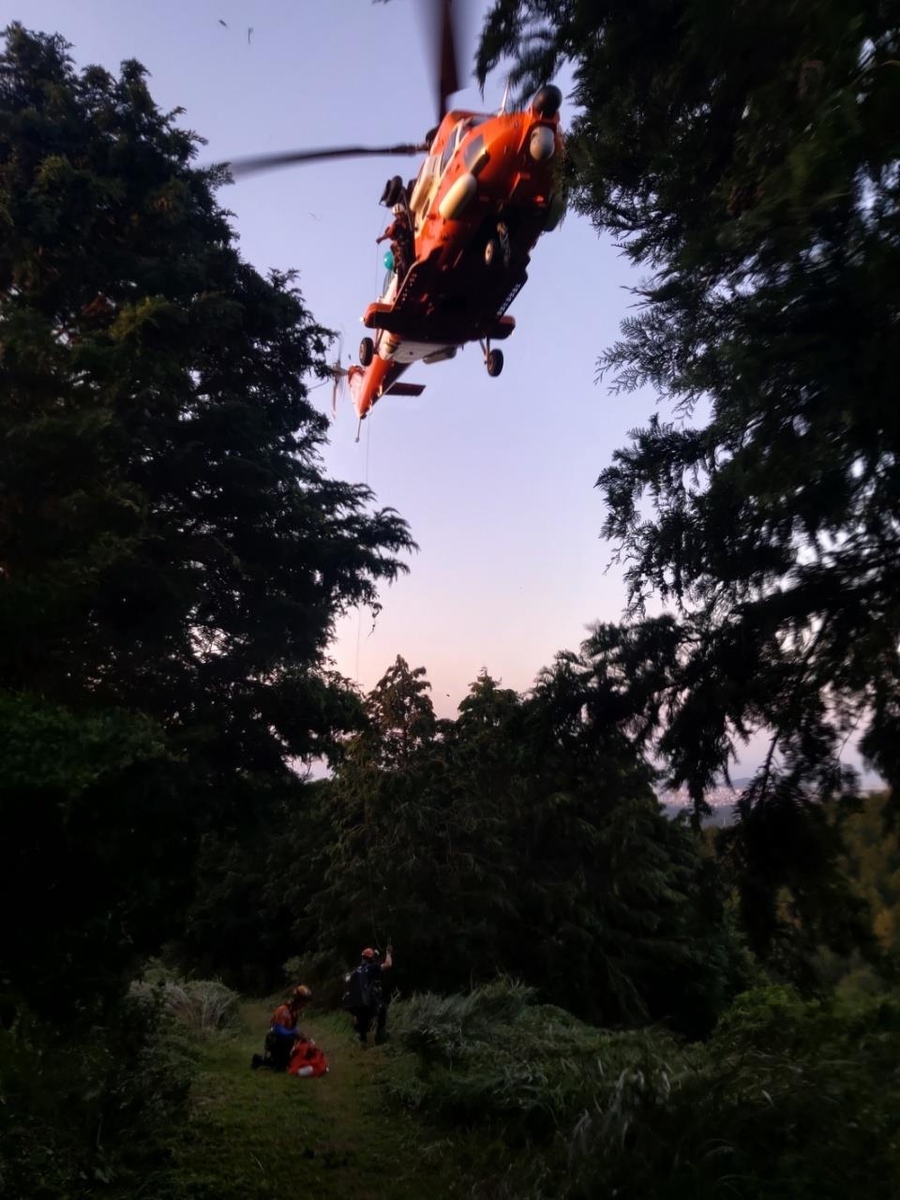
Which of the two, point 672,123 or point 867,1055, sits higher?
point 672,123

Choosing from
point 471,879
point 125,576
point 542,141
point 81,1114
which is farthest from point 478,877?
point 542,141

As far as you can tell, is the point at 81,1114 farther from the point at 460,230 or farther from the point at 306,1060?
the point at 460,230

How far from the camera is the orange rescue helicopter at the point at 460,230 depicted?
277 inches

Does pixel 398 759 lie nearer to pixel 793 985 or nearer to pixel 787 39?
pixel 793 985

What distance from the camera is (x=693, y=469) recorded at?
4.30 m

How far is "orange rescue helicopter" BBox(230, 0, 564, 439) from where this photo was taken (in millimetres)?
7039

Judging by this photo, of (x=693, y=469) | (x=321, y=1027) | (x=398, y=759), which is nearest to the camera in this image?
(x=693, y=469)

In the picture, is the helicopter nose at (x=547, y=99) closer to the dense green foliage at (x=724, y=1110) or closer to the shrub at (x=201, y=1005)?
the dense green foliage at (x=724, y=1110)

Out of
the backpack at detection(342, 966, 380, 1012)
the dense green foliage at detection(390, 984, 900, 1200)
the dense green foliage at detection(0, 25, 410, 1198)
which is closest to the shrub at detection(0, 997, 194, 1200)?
the dense green foliage at detection(0, 25, 410, 1198)

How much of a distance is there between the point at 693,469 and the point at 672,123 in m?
1.60

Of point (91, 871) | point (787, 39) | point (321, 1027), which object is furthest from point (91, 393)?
point (321, 1027)

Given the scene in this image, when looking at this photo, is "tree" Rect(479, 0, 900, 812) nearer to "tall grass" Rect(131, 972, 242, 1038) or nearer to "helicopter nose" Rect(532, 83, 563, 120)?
"helicopter nose" Rect(532, 83, 563, 120)

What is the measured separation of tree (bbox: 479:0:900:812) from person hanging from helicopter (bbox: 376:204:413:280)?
5.01 m

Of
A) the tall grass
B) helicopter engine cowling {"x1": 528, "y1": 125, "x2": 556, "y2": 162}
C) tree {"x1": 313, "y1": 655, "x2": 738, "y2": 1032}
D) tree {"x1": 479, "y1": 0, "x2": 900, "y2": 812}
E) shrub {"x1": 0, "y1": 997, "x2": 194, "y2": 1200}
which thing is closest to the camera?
tree {"x1": 479, "y1": 0, "x2": 900, "y2": 812}
